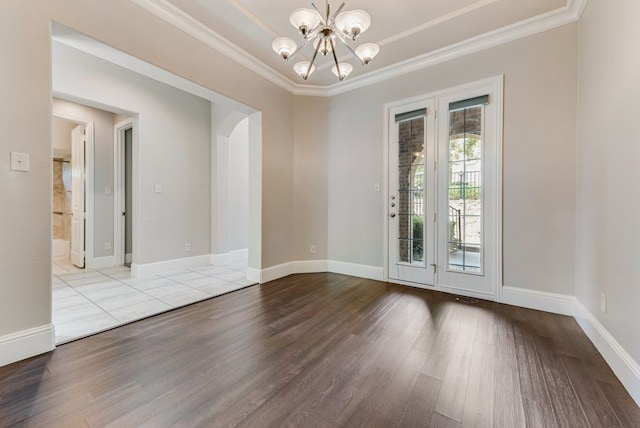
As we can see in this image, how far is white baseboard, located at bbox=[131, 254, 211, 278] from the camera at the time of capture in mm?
3945

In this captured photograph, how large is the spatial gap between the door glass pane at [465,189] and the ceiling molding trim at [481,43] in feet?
2.23

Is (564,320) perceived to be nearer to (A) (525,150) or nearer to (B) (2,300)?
(A) (525,150)

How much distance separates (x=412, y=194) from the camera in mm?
3570

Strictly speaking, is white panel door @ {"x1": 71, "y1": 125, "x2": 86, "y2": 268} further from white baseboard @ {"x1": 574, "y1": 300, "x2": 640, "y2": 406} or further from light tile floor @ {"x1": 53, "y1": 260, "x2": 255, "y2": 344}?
white baseboard @ {"x1": 574, "y1": 300, "x2": 640, "y2": 406}

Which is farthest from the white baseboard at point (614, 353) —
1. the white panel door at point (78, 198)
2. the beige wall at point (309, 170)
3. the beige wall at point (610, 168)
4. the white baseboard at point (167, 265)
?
the white panel door at point (78, 198)

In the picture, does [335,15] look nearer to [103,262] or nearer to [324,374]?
[324,374]

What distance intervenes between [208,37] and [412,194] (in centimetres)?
301

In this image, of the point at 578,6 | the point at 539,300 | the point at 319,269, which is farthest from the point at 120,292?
the point at 578,6

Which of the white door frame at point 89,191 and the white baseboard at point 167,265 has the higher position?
the white door frame at point 89,191

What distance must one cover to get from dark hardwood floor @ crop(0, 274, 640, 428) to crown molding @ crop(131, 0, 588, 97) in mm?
2856

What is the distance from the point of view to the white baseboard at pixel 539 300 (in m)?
2.62

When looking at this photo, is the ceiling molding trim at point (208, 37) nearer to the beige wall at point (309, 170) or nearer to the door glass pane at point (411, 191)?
the beige wall at point (309, 170)

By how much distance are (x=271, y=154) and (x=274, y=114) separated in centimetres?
59

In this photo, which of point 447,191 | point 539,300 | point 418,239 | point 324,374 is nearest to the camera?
point 324,374
